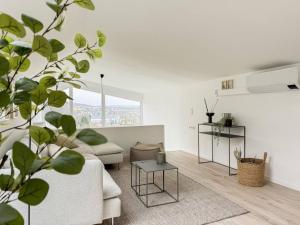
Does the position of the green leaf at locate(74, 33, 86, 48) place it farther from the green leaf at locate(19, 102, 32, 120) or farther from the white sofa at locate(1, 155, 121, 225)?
the white sofa at locate(1, 155, 121, 225)

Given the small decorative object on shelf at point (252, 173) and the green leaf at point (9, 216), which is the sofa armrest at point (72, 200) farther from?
the small decorative object on shelf at point (252, 173)

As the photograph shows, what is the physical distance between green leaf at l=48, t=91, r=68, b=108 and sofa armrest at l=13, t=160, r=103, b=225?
5.15 ft

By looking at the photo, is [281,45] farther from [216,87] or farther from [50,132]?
[50,132]

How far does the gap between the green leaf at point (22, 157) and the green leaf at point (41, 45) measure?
0.19 metres

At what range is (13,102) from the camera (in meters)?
0.46

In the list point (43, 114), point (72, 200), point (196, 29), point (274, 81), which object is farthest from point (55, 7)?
point (274, 81)

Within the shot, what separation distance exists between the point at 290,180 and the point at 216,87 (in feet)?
7.20

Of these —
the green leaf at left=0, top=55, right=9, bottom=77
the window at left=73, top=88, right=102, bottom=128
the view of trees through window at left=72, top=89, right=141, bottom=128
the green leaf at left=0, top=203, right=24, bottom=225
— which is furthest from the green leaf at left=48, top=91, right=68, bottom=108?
the window at left=73, top=88, right=102, bottom=128

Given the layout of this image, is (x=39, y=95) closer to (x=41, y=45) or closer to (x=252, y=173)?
(x=41, y=45)

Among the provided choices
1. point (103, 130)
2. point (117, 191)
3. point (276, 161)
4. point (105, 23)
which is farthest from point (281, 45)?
point (103, 130)

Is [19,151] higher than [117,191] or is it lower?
higher

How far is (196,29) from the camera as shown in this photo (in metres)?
2.57

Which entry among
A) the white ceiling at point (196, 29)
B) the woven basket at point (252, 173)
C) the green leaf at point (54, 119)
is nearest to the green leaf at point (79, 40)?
the green leaf at point (54, 119)

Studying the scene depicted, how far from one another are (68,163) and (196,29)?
2510 millimetres
